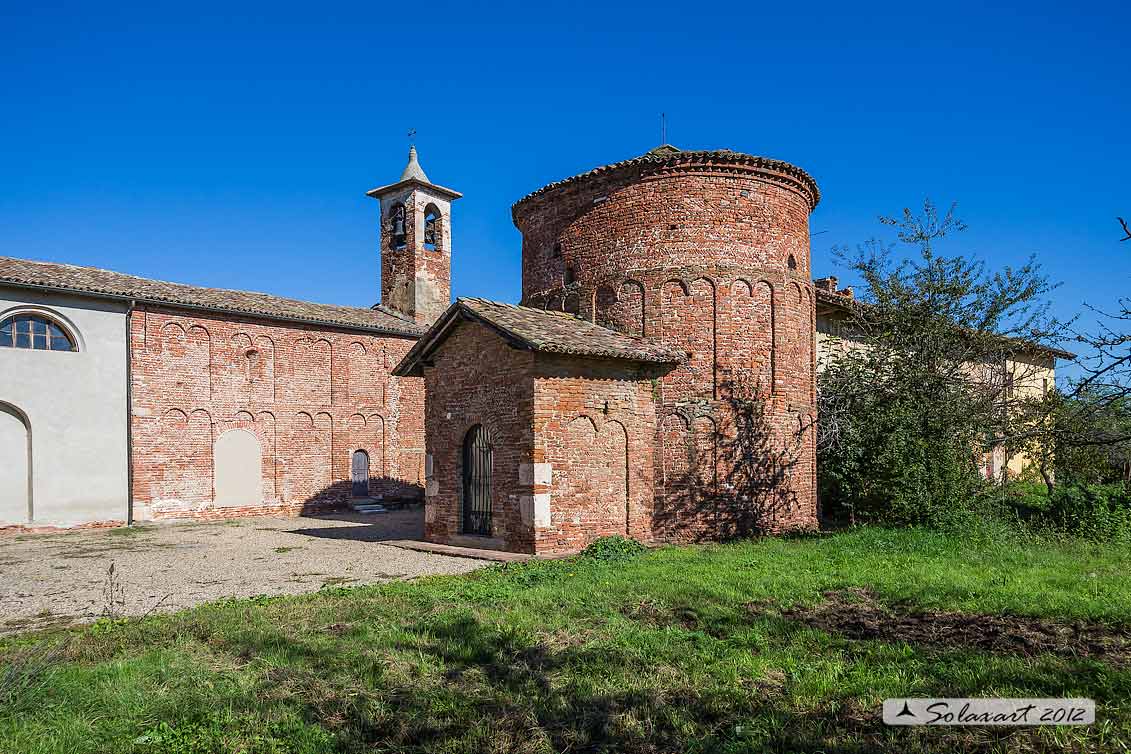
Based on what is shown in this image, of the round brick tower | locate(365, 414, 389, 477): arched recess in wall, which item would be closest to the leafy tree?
the round brick tower

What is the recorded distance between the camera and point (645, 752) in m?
4.44

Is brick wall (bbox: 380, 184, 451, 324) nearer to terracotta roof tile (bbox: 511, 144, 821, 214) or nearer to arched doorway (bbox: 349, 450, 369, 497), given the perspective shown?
arched doorway (bbox: 349, 450, 369, 497)

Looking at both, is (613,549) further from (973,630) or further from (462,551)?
(973,630)

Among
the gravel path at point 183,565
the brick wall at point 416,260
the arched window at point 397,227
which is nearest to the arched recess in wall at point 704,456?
the gravel path at point 183,565

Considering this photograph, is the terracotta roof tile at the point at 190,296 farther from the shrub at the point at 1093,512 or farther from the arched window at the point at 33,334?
the shrub at the point at 1093,512

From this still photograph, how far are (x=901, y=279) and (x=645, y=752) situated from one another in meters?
13.3

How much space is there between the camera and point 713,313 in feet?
48.7

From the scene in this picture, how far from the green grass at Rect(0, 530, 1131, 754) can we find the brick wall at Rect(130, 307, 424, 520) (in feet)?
47.8

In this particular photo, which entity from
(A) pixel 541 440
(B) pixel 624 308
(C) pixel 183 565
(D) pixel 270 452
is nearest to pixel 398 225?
(D) pixel 270 452

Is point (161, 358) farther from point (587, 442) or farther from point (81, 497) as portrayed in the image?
point (587, 442)

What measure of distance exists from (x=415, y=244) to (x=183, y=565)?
20070 mm

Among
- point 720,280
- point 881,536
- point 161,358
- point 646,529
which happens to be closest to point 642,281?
point 720,280

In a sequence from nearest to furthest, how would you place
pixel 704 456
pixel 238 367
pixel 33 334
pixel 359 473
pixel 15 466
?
pixel 704 456 → pixel 15 466 → pixel 33 334 → pixel 238 367 → pixel 359 473

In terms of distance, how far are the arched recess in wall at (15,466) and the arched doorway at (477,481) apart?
40.1 ft
